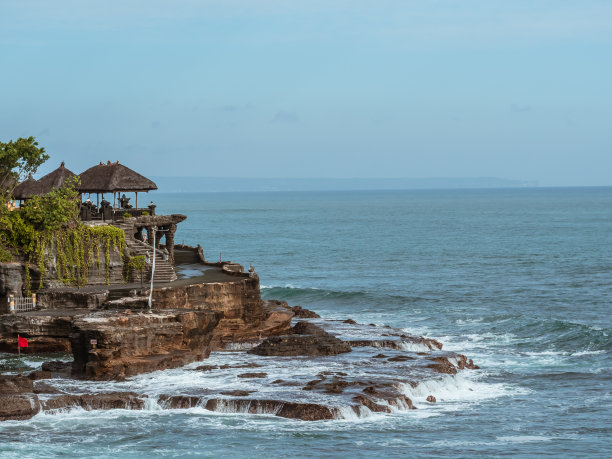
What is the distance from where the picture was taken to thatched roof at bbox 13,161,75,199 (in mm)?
59438

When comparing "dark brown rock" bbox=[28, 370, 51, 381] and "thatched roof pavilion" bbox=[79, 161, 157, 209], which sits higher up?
"thatched roof pavilion" bbox=[79, 161, 157, 209]

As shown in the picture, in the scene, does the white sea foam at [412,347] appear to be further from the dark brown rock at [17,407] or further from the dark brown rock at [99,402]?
the dark brown rock at [17,407]

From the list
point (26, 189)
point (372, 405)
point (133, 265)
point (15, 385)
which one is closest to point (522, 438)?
point (372, 405)

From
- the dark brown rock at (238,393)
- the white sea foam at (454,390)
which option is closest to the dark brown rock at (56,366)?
the dark brown rock at (238,393)

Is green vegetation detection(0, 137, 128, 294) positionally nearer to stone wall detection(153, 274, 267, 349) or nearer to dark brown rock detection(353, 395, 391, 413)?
stone wall detection(153, 274, 267, 349)

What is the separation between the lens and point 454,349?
52.7 m

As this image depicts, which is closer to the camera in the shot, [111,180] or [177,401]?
[177,401]

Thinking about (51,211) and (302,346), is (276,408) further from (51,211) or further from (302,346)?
(51,211)

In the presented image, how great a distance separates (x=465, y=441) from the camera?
34.6 m

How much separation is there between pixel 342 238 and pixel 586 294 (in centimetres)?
7253

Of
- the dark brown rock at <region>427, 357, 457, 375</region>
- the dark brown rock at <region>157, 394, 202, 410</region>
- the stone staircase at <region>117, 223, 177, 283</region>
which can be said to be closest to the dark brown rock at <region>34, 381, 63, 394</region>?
the dark brown rock at <region>157, 394, 202, 410</region>

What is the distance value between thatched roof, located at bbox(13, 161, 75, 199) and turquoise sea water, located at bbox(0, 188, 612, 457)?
19625mm

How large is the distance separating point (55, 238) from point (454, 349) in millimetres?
23583

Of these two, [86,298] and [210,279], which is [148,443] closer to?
[86,298]
